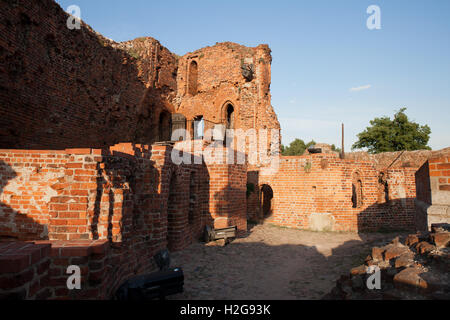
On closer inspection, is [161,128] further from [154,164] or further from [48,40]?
[154,164]

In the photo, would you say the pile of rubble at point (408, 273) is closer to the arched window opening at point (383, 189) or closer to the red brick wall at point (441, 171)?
the red brick wall at point (441, 171)

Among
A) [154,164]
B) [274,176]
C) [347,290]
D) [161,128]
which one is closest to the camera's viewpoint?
[347,290]

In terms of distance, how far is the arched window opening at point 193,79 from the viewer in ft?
58.1

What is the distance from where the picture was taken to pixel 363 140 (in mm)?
30156

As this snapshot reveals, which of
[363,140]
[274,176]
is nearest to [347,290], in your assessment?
[274,176]

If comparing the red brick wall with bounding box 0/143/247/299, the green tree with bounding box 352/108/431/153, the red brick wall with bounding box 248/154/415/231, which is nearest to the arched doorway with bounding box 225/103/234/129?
the red brick wall with bounding box 248/154/415/231

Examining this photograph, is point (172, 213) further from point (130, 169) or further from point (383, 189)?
point (383, 189)

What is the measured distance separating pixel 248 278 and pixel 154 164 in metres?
3.10

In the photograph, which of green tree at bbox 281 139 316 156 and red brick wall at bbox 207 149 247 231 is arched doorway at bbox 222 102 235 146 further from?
green tree at bbox 281 139 316 156

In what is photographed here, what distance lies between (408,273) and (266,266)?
3.52 metres

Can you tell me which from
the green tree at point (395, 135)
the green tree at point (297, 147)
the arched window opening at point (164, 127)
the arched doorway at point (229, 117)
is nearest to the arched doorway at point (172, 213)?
the arched doorway at point (229, 117)

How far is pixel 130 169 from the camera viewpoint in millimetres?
4406
